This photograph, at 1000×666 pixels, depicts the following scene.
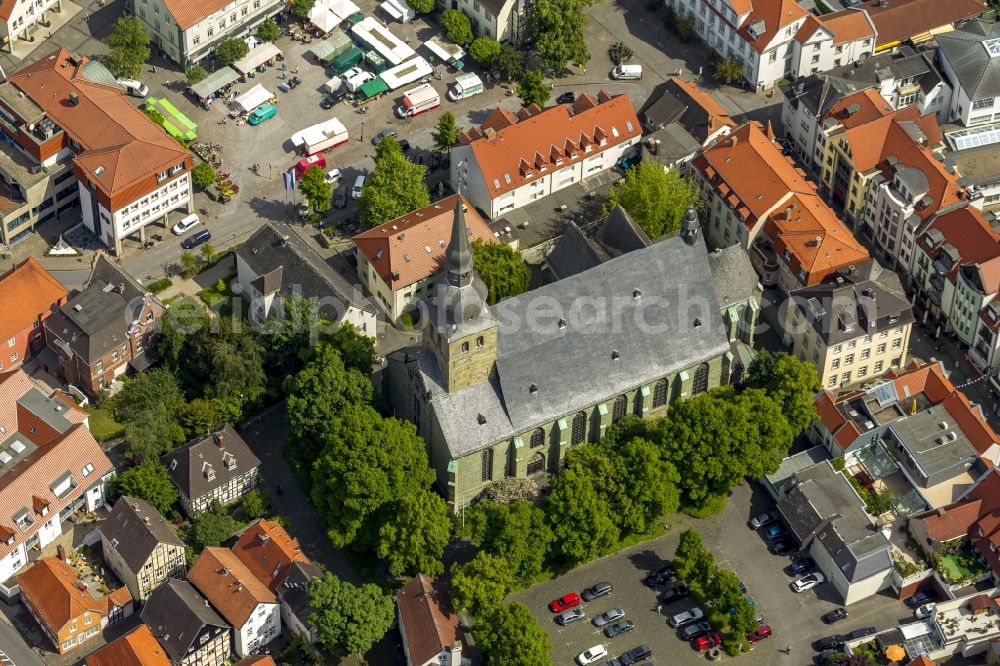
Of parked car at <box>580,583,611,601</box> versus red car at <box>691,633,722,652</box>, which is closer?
red car at <box>691,633,722,652</box>

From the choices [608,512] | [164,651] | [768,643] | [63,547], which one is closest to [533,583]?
[608,512]

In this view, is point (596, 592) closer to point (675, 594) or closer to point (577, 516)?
point (675, 594)

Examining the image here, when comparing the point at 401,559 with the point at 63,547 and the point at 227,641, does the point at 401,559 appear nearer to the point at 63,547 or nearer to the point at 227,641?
the point at 227,641

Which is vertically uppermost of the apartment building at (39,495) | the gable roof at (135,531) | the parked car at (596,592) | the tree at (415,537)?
the apartment building at (39,495)

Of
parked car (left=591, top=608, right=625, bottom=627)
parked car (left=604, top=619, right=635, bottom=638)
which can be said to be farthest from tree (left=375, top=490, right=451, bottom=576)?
parked car (left=604, top=619, right=635, bottom=638)

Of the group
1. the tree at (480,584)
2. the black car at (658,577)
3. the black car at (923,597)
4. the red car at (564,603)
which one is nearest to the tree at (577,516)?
the red car at (564,603)

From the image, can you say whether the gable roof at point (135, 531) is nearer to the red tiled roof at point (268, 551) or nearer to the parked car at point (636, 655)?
the red tiled roof at point (268, 551)

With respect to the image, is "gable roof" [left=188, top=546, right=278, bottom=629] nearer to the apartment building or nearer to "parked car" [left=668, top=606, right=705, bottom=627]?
the apartment building
